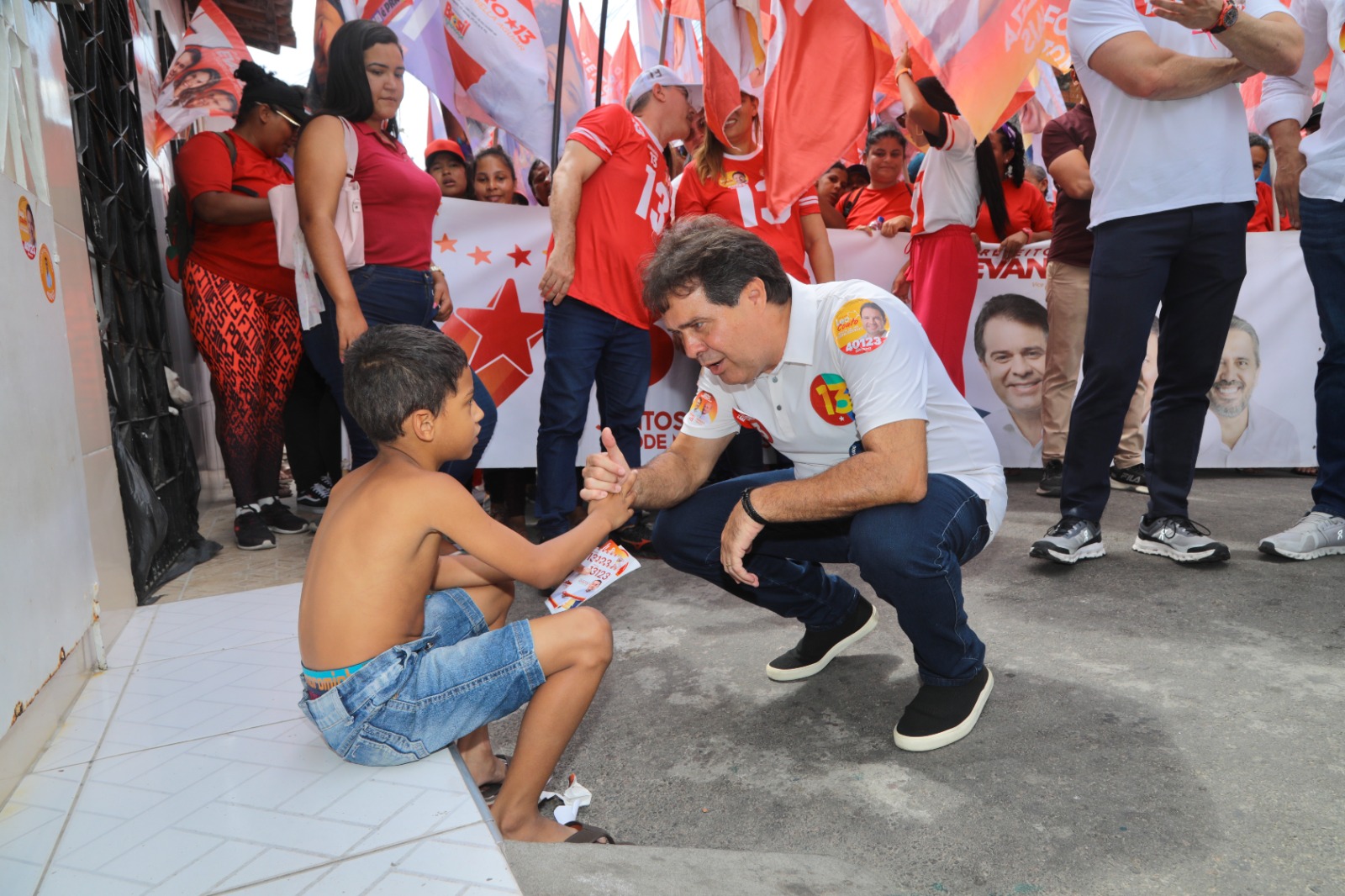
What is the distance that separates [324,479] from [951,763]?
3.40m

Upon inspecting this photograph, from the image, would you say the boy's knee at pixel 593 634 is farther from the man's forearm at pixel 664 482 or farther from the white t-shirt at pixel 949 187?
the white t-shirt at pixel 949 187

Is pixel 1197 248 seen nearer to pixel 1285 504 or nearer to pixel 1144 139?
pixel 1144 139

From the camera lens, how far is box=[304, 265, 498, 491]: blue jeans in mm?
3031

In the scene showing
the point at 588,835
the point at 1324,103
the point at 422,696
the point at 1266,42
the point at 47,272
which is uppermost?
the point at 1266,42

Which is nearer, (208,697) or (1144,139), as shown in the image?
(208,697)

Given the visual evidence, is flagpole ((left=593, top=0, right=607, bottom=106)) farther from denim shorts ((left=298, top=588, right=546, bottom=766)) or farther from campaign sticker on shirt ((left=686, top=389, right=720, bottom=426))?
denim shorts ((left=298, top=588, right=546, bottom=766))

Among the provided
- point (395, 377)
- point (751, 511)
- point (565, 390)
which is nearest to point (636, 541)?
point (565, 390)

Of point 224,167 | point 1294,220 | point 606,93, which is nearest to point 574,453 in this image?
point 224,167

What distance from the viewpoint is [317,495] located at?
4.26 metres

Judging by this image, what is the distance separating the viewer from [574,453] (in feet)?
Answer: 11.0

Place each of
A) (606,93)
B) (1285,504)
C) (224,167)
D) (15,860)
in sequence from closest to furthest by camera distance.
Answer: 1. (15,860)
2. (224,167)
3. (1285,504)
4. (606,93)

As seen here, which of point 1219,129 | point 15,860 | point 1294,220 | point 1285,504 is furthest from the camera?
point 1285,504

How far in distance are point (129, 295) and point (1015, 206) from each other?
13.9 feet

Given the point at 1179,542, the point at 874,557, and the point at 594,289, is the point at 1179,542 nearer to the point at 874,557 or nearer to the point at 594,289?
the point at 874,557
